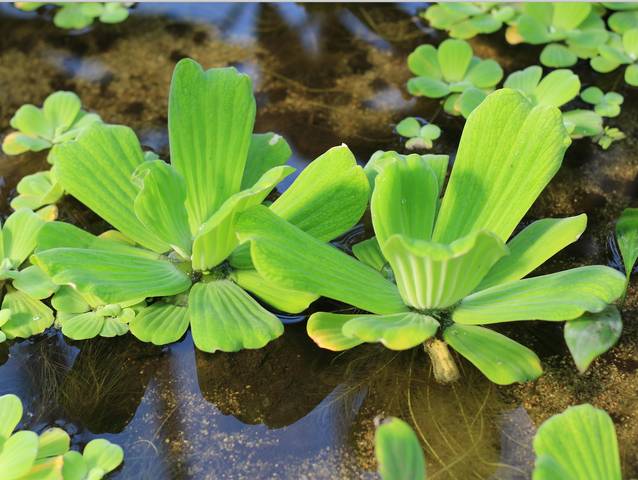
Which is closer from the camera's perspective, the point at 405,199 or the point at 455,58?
the point at 405,199

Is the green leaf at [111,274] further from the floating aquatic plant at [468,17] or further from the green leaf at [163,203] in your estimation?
the floating aquatic plant at [468,17]

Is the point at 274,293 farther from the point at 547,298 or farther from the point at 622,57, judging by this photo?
the point at 622,57

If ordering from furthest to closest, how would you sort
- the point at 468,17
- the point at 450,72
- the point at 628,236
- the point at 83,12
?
the point at 83,12, the point at 468,17, the point at 450,72, the point at 628,236

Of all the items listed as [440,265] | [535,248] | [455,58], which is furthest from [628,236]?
[455,58]

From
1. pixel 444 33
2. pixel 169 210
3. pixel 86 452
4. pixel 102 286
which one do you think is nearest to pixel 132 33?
pixel 444 33

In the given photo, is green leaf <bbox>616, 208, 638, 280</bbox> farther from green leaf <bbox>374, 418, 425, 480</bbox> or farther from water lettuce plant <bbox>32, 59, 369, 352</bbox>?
green leaf <bbox>374, 418, 425, 480</bbox>

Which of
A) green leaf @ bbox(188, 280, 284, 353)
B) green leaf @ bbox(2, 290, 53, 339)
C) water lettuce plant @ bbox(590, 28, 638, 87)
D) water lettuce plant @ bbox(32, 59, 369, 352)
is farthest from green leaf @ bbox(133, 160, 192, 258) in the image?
water lettuce plant @ bbox(590, 28, 638, 87)

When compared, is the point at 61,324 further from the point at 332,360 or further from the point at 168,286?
the point at 332,360

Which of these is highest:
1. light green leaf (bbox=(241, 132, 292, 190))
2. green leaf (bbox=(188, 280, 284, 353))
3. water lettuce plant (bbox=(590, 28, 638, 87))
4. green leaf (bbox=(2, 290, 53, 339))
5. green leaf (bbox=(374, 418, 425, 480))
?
green leaf (bbox=(374, 418, 425, 480))
